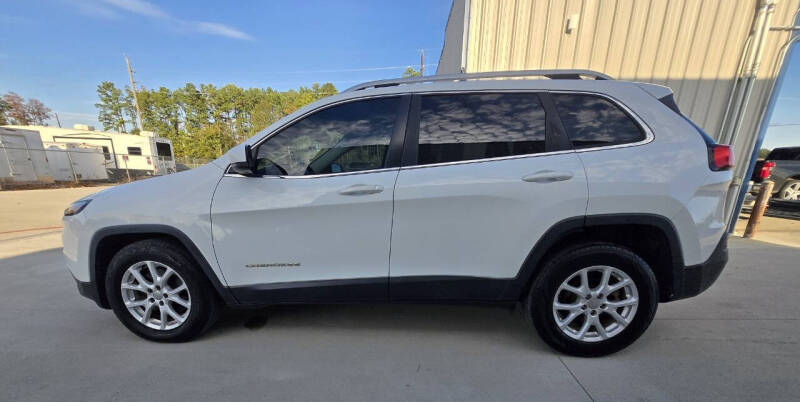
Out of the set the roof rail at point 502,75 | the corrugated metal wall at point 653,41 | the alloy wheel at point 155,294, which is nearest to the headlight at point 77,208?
the alloy wheel at point 155,294

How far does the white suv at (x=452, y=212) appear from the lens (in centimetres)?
187

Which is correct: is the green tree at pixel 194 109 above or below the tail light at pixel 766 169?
above

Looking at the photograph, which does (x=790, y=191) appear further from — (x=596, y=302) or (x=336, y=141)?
(x=336, y=141)

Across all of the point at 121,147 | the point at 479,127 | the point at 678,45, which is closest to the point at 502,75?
the point at 479,127

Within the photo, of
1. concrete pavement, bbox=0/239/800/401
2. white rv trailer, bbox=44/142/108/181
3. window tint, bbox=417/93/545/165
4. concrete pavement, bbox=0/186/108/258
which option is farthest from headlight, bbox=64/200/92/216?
white rv trailer, bbox=44/142/108/181

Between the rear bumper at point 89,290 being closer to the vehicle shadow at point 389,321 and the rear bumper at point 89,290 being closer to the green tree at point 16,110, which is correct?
the vehicle shadow at point 389,321

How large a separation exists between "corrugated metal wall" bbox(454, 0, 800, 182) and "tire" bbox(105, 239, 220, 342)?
536cm

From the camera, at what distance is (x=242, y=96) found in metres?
51.4

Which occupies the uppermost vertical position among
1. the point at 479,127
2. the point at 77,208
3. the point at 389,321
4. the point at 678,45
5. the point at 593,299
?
the point at 678,45

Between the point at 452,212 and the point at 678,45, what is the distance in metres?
5.69

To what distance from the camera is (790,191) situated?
748 cm

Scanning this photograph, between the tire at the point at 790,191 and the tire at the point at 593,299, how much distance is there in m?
9.73

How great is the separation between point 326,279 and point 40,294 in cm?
328

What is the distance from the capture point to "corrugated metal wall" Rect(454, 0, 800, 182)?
15.4 feet
